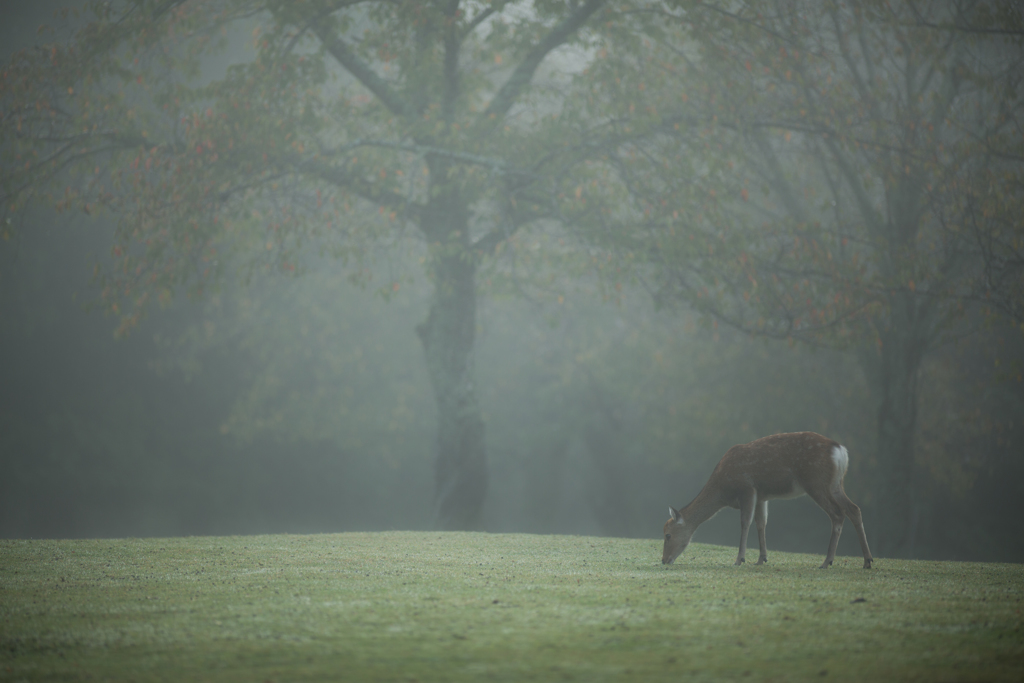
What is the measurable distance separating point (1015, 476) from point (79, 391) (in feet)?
82.8

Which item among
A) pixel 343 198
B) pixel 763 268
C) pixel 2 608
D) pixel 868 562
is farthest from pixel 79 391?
pixel 868 562

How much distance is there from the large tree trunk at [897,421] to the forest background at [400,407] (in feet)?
9.48

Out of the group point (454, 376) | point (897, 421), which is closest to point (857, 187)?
point (897, 421)

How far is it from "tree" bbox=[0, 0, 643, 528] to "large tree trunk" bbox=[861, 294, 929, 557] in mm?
A: 6378

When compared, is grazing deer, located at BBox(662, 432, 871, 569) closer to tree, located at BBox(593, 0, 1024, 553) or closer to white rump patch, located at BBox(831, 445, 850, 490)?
white rump patch, located at BBox(831, 445, 850, 490)

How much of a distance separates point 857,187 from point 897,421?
4.25 metres

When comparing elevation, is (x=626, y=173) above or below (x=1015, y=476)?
above

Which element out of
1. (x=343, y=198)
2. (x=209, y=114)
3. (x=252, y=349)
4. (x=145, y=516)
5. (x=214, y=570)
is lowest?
(x=145, y=516)

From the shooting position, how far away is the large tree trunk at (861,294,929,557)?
14.6 meters

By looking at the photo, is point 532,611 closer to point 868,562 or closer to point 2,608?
point 2,608

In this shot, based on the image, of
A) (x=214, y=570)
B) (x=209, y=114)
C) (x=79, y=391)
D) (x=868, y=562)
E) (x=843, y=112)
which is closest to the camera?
(x=214, y=570)

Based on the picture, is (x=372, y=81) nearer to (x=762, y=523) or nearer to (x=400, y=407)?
(x=762, y=523)

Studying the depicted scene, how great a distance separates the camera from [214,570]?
659 centimetres

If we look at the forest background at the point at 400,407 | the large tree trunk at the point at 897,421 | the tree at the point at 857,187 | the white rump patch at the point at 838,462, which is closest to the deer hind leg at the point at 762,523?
the white rump patch at the point at 838,462
